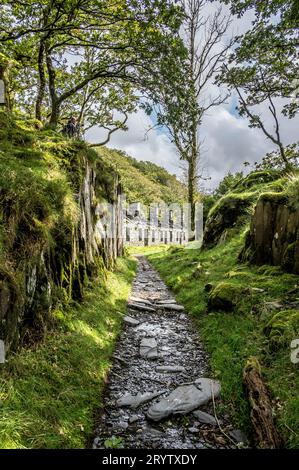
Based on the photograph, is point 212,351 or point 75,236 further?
point 75,236

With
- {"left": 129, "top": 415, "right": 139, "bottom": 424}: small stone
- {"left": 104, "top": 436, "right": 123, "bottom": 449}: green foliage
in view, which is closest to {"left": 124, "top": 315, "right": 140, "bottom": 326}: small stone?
{"left": 129, "top": 415, "right": 139, "bottom": 424}: small stone

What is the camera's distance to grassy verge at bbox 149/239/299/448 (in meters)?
4.01

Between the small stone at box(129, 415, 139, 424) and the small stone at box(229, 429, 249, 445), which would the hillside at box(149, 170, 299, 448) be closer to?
the small stone at box(229, 429, 249, 445)

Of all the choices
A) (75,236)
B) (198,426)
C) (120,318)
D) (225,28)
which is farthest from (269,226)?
(225,28)

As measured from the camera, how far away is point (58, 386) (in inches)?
165

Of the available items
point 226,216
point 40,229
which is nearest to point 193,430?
point 40,229

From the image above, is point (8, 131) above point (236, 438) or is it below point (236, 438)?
above

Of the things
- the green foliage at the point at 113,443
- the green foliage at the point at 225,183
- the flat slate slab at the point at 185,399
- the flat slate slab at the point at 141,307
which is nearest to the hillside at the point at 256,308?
the flat slate slab at the point at 185,399

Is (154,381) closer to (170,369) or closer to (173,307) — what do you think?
(170,369)

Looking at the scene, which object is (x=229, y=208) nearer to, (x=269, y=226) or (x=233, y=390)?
(x=269, y=226)

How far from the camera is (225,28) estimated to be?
69.7 ft

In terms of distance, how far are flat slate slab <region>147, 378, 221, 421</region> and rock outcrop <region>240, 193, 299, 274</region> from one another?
12.7 feet

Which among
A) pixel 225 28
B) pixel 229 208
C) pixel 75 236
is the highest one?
pixel 225 28
